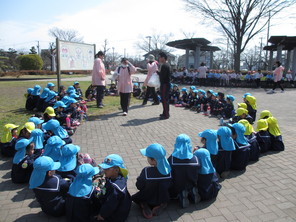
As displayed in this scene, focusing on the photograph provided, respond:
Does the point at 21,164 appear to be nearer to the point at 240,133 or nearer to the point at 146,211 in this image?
the point at 146,211

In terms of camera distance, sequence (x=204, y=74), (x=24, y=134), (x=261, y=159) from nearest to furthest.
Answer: (x=24, y=134), (x=261, y=159), (x=204, y=74)

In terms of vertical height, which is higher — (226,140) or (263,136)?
(226,140)

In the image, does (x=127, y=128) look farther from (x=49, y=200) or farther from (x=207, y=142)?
(x=49, y=200)

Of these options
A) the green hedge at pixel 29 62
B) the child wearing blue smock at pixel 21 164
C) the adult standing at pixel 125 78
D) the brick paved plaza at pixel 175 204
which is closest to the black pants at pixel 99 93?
the adult standing at pixel 125 78

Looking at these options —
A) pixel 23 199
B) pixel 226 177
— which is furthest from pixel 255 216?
pixel 23 199

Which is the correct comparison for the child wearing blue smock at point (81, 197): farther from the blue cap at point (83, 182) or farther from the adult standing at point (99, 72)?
the adult standing at point (99, 72)

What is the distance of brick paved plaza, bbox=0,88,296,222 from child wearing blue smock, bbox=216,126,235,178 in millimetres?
236

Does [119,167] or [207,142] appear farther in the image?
[207,142]

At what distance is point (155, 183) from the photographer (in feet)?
9.93

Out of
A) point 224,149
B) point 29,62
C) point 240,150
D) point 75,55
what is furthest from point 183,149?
point 29,62

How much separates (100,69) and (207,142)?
6369 mm

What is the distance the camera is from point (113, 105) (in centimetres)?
1015

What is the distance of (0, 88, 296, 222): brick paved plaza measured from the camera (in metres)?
3.07

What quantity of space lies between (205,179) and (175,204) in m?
0.56
